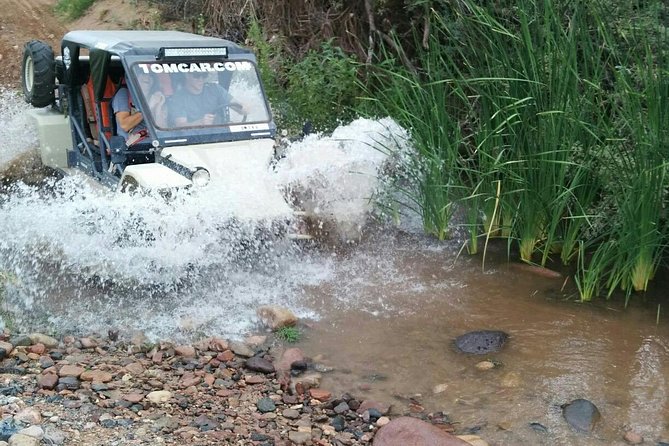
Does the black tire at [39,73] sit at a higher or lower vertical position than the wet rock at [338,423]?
higher

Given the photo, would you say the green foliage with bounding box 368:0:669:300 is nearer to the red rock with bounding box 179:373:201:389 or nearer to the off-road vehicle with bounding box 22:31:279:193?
the off-road vehicle with bounding box 22:31:279:193

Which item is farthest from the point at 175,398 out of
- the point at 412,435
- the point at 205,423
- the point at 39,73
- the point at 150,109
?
the point at 39,73

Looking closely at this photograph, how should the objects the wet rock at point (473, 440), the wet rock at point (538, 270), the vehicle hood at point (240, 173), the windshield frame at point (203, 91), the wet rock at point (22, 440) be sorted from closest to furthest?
1. the wet rock at point (22, 440)
2. the wet rock at point (473, 440)
3. the vehicle hood at point (240, 173)
4. the wet rock at point (538, 270)
5. the windshield frame at point (203, 91)

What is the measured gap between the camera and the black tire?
6.61 m

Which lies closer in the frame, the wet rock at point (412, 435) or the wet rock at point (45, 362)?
the wet rock at point (412, 435)

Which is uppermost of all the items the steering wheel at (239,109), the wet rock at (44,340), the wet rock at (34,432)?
the steering wheel at (239,109)

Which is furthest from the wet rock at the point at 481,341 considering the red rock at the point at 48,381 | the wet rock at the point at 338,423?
the red rock at the point at 48,381

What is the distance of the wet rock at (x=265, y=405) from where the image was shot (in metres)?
3.79

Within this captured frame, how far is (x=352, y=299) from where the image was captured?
5.14 meters

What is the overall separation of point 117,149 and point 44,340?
2.00 m

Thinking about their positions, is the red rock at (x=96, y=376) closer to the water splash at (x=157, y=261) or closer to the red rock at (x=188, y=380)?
the red rock at (x=188, y=380)

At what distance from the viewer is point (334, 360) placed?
4398mm

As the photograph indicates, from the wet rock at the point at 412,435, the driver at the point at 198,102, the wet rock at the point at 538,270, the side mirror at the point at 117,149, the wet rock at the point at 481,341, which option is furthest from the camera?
the side mirror at the point at 117,149

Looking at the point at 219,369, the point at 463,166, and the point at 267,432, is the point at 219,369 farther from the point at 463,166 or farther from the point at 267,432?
the point at 463,166
